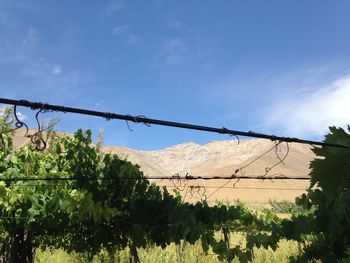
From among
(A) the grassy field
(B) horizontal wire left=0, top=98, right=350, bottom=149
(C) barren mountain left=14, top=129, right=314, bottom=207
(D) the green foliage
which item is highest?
(C) barren mountain left=14, top=129, right=314, bottom=207

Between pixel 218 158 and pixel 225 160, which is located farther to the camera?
pixel 218 158

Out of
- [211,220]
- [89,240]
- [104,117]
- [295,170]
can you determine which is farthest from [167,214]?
[295,170]

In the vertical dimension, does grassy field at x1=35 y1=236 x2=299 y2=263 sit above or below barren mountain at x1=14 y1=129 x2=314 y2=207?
below

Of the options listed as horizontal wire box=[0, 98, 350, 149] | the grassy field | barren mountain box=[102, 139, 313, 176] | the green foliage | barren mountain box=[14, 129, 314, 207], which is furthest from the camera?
barren mountain box=[102, 139, 313, 176]

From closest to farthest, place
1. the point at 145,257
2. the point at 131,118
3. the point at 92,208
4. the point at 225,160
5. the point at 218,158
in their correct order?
the point at 131,118
the point at 92,208
the point at 145,257
the point at 225,160
the point at 218,158

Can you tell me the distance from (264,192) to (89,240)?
102 m

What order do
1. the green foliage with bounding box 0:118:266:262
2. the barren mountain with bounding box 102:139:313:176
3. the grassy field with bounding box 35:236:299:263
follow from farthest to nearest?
the barren mountain with bounding box 102:139:313:176, the grassy field with bounding box 35:236:299:263, the green foliage with bounding box 0:118:266:262

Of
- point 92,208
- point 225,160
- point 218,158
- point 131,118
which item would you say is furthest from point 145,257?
point 218,158

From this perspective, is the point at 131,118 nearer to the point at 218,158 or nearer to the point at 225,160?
the point at 225,160

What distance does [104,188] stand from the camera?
6.90 meters

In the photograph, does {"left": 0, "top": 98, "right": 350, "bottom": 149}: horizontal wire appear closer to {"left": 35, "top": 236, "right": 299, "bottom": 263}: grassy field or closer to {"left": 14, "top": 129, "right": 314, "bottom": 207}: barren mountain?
{"left": 35, "top": 236, "right": 299, "bottom": 263}: grassy field

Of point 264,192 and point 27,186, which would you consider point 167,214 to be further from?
point 264,192

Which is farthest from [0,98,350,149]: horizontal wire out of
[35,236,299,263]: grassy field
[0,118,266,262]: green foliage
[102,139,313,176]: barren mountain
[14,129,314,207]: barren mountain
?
[102,139,313,176]: barren mountain

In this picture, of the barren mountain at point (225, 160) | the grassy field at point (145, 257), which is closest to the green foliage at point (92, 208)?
the grassy field at point (145, 257)
